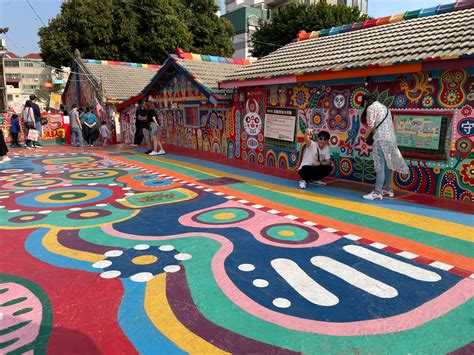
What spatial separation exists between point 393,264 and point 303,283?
3.81ft

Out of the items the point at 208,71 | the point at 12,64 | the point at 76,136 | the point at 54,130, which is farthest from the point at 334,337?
the point at 12,64

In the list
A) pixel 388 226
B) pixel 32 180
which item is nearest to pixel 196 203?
pixel 388 226

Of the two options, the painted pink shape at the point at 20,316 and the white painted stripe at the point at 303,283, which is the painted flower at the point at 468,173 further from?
the painted pink shape at the point at 20,316

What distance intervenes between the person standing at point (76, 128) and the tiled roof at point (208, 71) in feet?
19.6

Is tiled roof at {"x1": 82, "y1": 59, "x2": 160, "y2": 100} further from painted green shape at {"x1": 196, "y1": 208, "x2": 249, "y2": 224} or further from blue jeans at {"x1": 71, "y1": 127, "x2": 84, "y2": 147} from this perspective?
painted green shape at {"x1": 196, "y1": 208, "x2": 249, "y2": 224}

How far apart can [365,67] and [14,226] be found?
6.68 m

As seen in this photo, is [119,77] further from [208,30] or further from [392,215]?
[392,215]

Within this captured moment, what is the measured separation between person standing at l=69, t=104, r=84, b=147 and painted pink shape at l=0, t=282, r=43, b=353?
14237 mm

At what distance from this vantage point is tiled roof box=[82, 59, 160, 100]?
66.0 ft

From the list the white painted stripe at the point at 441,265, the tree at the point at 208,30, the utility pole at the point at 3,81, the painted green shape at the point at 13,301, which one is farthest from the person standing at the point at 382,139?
the utility pole at the point at 3,81

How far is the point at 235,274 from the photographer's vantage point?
3738 mm

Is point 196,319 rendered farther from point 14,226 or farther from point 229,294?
point 14,226

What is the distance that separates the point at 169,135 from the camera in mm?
15719

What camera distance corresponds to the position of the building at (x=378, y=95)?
6164 millimetres
